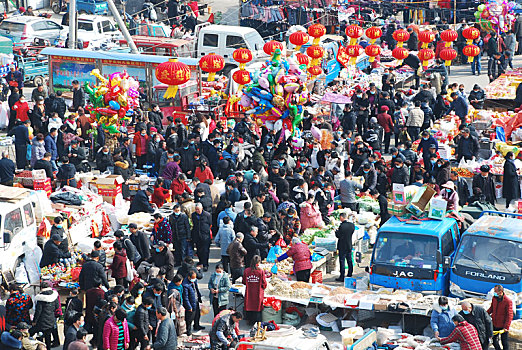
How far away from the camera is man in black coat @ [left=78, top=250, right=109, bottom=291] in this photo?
1673 centimetres

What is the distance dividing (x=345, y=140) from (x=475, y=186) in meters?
4.06

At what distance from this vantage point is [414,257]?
1703 cm

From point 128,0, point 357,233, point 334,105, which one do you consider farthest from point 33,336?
point 128,0

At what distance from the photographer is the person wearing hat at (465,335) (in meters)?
14.6

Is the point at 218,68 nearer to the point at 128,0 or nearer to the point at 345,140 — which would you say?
the point at 345,140

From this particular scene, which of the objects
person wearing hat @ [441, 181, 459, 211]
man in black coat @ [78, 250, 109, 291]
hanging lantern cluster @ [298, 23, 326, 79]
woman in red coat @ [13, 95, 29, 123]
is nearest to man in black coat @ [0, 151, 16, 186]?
woman in red coat @ [13, 95, 29, 123]

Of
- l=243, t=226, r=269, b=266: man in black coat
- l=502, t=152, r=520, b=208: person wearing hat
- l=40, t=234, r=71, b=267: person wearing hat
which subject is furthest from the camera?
l=502, t=152, r=520, b=208: person wearing hat

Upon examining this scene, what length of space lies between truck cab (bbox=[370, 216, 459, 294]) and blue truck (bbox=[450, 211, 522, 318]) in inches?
10.9

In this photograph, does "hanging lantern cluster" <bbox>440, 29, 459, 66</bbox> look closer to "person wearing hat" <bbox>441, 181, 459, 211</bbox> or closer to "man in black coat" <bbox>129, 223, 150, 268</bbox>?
"person wearing hat" <bbox>441, 181, 459, 211</bbox>

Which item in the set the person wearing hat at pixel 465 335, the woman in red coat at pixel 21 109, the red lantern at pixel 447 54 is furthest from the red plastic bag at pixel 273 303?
the red lantern at pixel 447 54

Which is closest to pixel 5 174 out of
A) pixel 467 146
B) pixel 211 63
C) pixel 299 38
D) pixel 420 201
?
pixel 211 63

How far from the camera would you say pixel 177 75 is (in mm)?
25562

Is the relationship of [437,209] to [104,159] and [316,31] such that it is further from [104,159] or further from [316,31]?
[316,31]

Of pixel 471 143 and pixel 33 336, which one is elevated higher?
pixel 471 143
